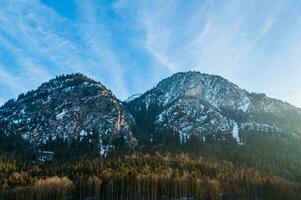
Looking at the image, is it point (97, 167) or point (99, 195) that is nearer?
point (99, 195)

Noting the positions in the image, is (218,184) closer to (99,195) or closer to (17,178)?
(99,195)

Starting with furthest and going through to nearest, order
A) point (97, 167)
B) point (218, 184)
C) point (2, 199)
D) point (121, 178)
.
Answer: point (97, 167), point (218, 184), point (121, 178), point (2, 199)

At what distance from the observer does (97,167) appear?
19238 centimetres

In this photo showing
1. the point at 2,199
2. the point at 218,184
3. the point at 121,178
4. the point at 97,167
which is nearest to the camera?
the point at 2,199

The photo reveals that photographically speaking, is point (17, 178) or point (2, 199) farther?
point (17, 178)

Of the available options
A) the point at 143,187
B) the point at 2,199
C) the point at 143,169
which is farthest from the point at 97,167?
the point at 2,199

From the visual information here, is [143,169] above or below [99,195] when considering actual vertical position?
above

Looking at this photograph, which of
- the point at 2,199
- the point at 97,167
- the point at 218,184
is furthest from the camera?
the point at 97,167

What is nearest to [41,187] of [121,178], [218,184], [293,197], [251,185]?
[121,178]

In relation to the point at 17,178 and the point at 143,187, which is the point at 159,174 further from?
the point at 17,178

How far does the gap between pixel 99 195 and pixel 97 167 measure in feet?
92.1

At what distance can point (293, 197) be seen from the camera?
185 metres

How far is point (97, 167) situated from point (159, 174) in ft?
105

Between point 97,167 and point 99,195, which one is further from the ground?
point 97,167
